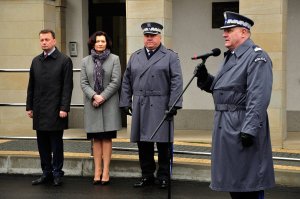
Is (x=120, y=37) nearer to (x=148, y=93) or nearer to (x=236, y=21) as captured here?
(x=148, y=93)

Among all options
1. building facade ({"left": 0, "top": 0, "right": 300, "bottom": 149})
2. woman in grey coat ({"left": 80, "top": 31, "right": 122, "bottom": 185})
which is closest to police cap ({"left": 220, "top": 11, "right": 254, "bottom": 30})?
woman in grey coat ({"left": 80, "top": 31, "right": 122, "bottom": 185})

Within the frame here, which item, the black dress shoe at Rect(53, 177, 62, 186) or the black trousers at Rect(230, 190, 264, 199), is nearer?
the black trousers at Rect(230, 190, 264, 199)

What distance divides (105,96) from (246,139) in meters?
2.94

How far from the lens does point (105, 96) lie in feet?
25.8

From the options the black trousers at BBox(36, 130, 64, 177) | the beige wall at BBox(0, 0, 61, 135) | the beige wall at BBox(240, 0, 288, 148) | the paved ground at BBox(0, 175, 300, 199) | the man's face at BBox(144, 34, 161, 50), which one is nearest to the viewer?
the paved ground at BBox(0, 175, 300, 199)

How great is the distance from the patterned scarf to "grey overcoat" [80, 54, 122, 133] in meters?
0.04

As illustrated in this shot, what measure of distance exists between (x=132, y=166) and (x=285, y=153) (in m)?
2.99

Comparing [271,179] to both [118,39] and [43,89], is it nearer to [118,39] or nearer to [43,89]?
[43,89]

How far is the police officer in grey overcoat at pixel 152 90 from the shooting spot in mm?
7613

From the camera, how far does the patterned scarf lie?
7863 mm

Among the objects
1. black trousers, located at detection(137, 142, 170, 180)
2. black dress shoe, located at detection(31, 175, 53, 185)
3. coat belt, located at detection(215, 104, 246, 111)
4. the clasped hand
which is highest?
coat belt, located at detection(215, 104, 246, 111)

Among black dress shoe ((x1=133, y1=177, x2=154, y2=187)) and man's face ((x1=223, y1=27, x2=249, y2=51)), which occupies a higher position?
man's face ((x1=223, y1=27, x2=249, y2=51))

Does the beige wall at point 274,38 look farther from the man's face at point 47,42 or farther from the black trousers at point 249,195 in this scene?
the black trousers at point 249,195

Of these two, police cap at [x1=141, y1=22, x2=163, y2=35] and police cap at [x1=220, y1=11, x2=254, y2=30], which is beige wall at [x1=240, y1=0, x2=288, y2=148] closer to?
police cap at [x1=141, y1=22, x2=163, y2=35]
